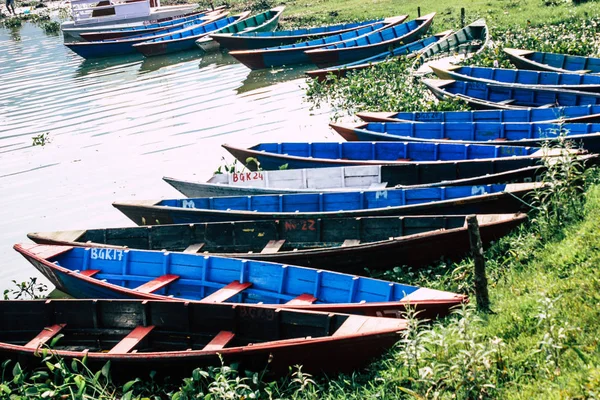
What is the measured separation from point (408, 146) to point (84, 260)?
269 inches

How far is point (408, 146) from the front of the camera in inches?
558

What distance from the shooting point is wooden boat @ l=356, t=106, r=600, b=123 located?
14492 mm

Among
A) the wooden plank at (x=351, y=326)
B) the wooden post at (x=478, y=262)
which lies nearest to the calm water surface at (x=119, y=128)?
the wooden plank at (x=351, y=326)

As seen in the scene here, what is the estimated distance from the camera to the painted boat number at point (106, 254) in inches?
438

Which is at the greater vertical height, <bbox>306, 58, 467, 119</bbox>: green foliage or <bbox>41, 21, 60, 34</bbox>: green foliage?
<bbox>41, 21, 60, 34</bbox>: green foliage

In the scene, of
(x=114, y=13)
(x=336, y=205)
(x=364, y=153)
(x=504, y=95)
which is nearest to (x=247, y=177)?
(x=336, y=205)

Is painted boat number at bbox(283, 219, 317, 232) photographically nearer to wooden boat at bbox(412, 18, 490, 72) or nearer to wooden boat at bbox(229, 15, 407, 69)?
wooden boat at bbox(412, 18, 490, 72)

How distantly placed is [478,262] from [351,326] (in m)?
1.64

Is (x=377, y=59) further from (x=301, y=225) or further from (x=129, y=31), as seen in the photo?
(x=129, y=31)

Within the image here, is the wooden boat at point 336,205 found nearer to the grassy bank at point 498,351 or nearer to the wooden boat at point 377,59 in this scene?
the grassy bank at point 498,351

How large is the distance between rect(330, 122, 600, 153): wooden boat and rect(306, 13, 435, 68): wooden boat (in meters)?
9.75

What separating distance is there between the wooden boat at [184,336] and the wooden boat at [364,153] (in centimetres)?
562

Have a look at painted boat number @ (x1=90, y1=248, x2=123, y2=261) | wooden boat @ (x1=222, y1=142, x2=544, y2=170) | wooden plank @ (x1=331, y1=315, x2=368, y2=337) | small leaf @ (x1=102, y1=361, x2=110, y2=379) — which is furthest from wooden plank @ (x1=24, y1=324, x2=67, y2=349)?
wooden boat @ (x1=222, y1=142, x2=544, y2=170)

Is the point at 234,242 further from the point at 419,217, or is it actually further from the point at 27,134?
the point at 27,134
